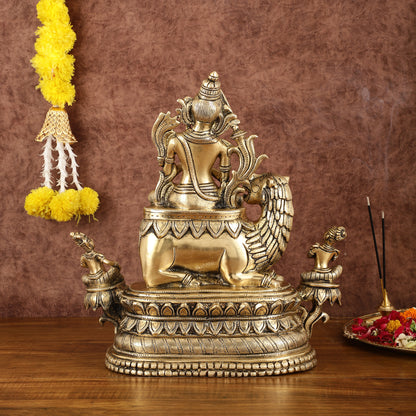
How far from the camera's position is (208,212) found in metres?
1.29

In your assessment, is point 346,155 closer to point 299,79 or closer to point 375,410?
point 299,79

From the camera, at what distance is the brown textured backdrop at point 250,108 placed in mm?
1713

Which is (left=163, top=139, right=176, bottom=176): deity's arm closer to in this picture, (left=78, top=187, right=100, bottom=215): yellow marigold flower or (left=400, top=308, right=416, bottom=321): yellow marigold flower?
(left=78, top=187, right=100, bottom=215): yellow marigold flower

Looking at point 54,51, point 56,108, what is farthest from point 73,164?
point 54,51

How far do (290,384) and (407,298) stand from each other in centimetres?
69

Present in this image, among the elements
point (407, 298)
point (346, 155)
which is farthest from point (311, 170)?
point (407, 298)

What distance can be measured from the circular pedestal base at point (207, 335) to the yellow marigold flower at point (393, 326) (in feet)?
0.81

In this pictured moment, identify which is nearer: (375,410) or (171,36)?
(375,410)

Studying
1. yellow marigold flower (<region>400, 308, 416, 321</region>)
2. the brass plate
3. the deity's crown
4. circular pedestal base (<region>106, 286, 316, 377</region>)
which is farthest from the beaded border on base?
the deity's crown

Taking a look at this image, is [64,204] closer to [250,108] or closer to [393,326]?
[250,108]

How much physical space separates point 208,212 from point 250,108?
0.53 metres

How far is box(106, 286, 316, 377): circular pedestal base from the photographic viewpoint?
4.06 ft

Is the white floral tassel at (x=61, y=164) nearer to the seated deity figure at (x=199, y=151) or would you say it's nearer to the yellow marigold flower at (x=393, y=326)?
the seated deity figure at (x=199, y=151)

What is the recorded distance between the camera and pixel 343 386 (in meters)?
1.19
